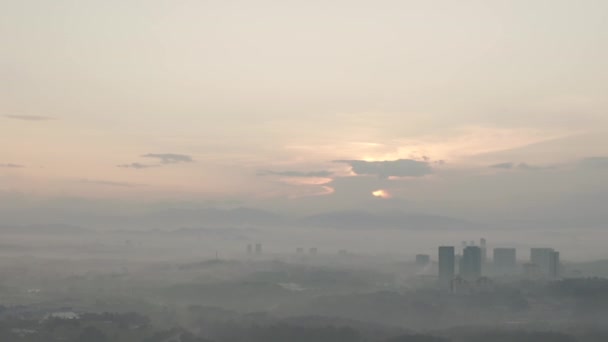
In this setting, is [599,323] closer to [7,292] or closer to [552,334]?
[552,334]

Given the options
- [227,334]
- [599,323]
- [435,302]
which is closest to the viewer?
[227,334]

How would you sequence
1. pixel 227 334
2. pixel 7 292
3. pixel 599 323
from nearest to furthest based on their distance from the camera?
1. pixel 227 334
2. pixel 599 323
3. pixel 7 292

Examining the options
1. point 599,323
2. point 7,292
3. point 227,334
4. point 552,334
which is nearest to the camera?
point 552,334

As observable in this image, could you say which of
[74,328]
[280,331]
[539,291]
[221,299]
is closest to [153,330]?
[74,328]

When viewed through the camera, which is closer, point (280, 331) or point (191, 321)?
point (280, 331)

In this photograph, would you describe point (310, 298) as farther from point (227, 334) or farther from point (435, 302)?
point (227, 334)

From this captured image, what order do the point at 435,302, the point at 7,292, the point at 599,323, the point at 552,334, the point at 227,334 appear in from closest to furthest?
the point at 552,334, the point at 227,334, the point at 599,323, the point at 435,302, the point at 7,292

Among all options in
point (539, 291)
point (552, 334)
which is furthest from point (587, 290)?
point (552, 334)

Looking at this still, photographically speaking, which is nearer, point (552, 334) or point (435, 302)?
point (552, 334)
